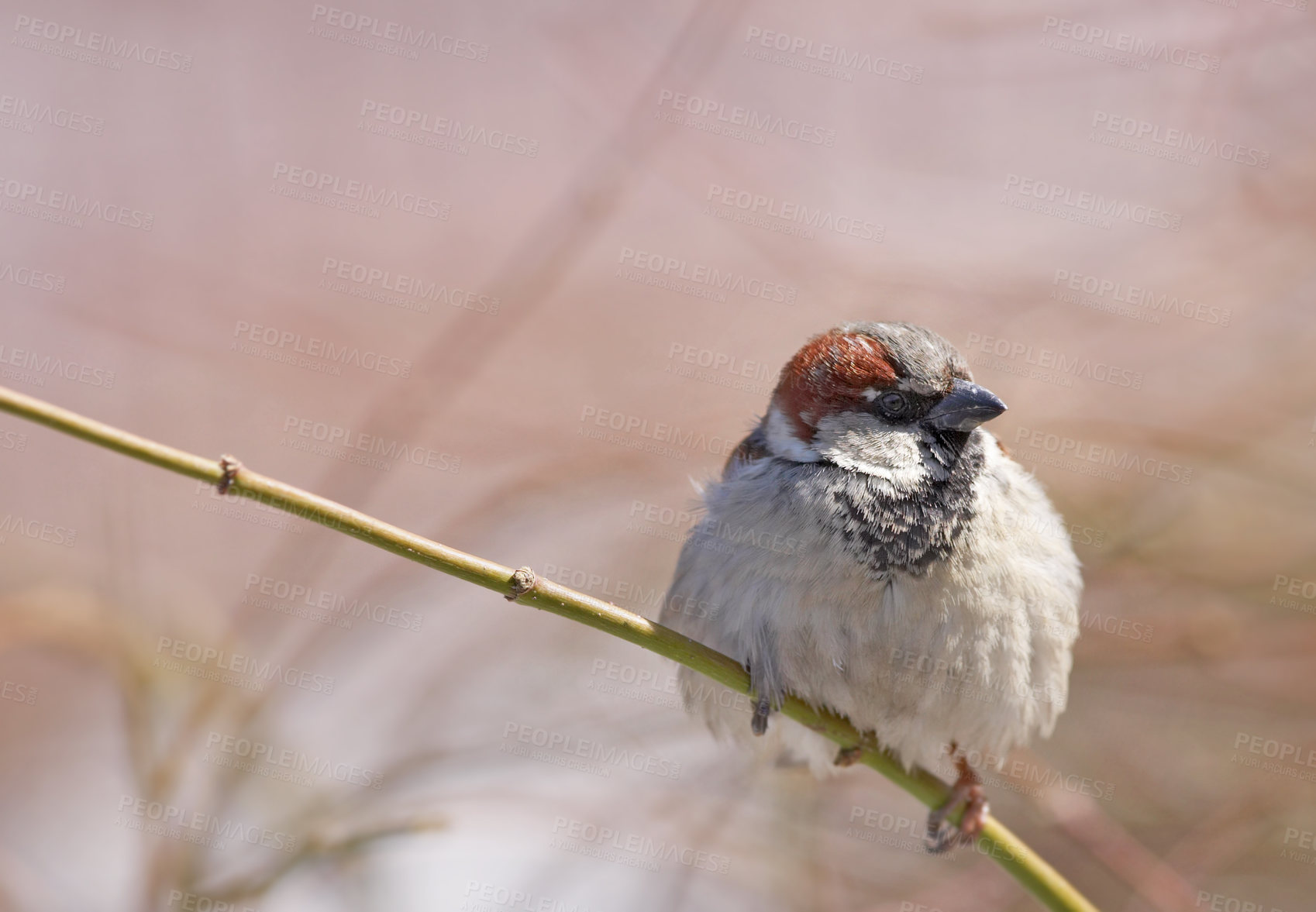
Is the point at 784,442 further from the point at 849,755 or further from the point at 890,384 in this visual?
A: the point at 849,755

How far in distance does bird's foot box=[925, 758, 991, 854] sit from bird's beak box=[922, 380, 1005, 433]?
0.94 metres

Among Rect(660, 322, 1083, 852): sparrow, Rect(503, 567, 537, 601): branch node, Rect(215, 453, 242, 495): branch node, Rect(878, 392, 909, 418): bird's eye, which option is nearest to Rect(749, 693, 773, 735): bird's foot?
Rect(660, 322, 1083, 852): sparrow

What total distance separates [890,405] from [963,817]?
1.07 m

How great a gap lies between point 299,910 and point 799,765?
1.54m

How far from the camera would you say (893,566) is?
2.29 meters

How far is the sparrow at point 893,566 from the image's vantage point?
2295 mm

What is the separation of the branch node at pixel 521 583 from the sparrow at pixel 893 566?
0.80 m

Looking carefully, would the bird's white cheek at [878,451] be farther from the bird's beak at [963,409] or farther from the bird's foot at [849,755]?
the bird's foot at [849,755]

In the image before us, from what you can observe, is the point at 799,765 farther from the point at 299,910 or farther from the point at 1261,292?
the point at 1261,292

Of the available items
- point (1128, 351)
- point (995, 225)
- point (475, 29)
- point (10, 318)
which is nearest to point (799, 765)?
point (1128, 351)

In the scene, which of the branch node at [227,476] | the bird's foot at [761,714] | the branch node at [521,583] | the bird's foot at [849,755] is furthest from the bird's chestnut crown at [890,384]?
the branch node at [227,476]

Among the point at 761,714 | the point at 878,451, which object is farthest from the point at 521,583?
the point at 878,451

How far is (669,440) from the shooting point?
150 inches

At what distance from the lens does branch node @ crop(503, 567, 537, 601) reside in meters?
1.54
